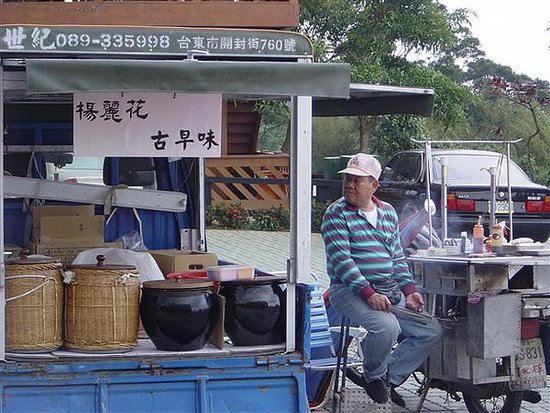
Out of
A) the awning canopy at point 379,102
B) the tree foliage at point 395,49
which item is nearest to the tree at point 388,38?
the tree foliage at point 395,49

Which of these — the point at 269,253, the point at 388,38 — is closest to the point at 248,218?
the point at 269,253

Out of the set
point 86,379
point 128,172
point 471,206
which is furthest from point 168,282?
point 471,206

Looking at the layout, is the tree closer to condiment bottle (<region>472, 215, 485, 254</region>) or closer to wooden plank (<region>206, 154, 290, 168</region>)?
wooden plank (<region>206, 154, 290, 168</region>)

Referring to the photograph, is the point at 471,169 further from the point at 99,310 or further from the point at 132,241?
the point at 99,310

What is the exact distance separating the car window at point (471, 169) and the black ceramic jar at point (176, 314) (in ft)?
28.3

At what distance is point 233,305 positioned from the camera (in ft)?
18.5

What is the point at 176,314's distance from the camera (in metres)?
5.41

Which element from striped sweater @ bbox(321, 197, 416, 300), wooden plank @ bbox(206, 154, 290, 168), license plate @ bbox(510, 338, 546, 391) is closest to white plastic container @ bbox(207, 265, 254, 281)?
striped sweater @ bbox(321, 197, 416, 300)

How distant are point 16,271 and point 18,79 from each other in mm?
1065

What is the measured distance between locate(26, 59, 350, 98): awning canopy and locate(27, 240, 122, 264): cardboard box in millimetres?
2653

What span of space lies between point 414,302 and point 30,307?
2.47 metres

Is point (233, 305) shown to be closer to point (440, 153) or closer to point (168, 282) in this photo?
point (168, 282)

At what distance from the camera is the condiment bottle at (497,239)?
6.61m

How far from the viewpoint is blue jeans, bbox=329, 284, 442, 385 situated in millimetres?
5914
